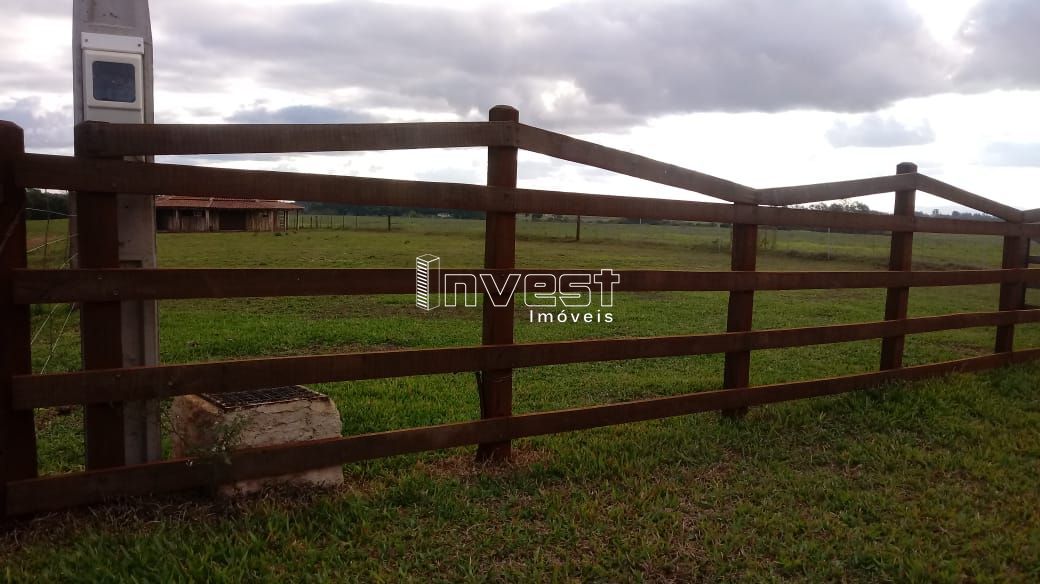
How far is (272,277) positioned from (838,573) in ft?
9.41

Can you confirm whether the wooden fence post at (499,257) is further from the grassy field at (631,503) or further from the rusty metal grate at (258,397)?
the rusty metal grate at (258,397)

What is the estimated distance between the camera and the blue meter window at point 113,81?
11.5 feet

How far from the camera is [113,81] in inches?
Answer: 139

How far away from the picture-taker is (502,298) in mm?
4090

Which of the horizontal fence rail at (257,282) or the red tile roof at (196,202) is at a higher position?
the red tile roof at (196,202)

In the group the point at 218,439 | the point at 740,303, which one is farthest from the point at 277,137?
the point at 740,303

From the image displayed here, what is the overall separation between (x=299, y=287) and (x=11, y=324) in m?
1.16

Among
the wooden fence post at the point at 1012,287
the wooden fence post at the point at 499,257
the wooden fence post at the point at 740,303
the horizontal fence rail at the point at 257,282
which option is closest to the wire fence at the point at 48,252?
the horizontal fence rail at the point at 257,282

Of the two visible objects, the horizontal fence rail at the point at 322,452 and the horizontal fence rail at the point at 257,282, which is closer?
the horizontal fence rail at the point at 257,282

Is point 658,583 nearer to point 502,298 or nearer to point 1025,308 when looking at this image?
point 502,298

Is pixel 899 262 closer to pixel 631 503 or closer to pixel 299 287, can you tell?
pixel 631 503

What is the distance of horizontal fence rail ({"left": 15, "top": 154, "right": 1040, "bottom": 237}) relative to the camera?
309 centimetres

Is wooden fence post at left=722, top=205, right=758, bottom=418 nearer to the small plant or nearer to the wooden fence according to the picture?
the wooden fence

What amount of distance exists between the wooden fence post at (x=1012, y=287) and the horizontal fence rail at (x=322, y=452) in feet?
11.7
